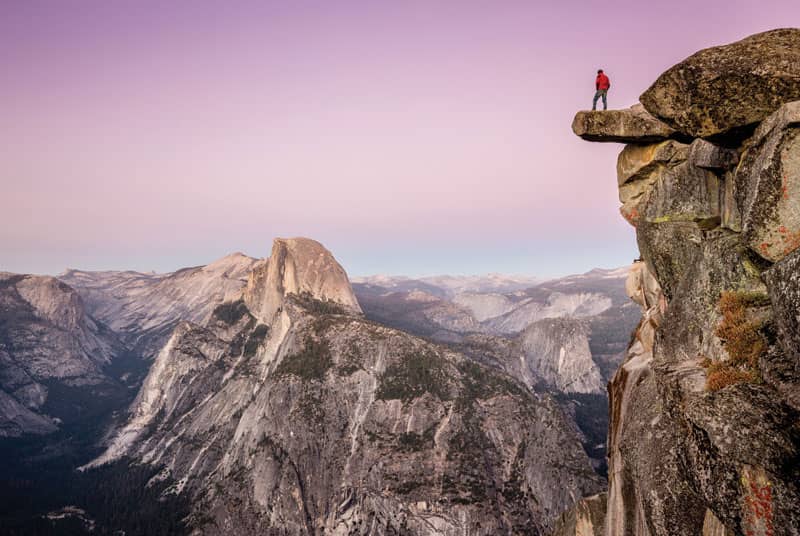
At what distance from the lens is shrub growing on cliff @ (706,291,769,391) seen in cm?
1357

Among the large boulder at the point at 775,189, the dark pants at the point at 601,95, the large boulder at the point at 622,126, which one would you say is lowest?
the large boulder at the point at 775,189

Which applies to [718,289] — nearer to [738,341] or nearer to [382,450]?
[738,341]

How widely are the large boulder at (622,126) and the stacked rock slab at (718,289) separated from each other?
0.29ft

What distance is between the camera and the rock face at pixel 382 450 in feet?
365

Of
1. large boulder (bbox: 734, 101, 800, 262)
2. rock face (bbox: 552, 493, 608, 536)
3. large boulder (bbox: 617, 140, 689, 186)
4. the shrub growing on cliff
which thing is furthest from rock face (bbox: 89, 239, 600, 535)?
large boulder (bbox: 734, 101, 800, 262)

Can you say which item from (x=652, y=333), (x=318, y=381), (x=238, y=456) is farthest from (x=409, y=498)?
(x=652, y=333)

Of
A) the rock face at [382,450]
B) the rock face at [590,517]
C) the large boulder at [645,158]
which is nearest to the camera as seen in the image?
the large boulder at [645,158]

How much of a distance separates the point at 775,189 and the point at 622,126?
37.3 feet

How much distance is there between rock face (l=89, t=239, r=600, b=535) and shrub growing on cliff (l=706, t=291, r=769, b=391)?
111m

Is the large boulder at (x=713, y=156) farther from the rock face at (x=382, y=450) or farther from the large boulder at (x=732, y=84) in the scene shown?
the rock face at (x=382, y=450)

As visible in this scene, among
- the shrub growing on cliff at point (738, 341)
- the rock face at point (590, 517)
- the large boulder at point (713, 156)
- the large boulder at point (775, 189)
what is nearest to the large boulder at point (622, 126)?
the large boulder at point (713, 156)

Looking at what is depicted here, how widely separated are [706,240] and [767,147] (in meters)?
5.29

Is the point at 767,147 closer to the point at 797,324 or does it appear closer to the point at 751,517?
the point at 797,324

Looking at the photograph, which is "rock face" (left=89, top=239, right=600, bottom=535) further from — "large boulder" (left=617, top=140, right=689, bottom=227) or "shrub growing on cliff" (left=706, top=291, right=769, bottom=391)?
"shrub growing on cliff" (left=706, top=291, right=769, bottom=391)
